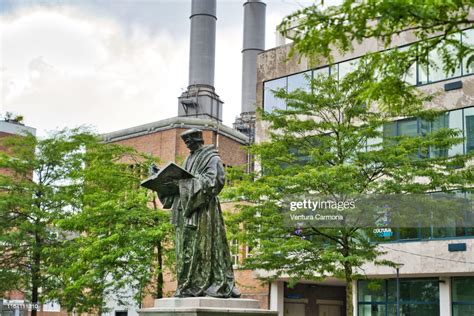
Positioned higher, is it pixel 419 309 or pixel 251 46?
pixel 251 46

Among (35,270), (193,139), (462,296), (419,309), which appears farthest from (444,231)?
(193,139)

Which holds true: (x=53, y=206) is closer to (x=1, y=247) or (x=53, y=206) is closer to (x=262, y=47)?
(x=1, y=247)

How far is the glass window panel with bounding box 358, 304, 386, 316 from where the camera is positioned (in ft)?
106

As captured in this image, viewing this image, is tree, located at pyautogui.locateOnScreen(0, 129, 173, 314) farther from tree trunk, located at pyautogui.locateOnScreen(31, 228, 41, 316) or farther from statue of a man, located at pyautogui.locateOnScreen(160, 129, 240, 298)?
statue of a man, located at pyautogui.locateOnScreen(160, 129, 240, 298)


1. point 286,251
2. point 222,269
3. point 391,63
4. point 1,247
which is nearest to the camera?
point 391,63

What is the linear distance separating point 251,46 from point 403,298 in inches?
1113

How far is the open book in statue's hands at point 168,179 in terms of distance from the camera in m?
10.3

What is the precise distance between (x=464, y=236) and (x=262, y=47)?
29.8m

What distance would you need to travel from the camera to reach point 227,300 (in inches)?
388

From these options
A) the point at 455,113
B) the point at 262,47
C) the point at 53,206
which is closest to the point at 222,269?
the point at 53,206

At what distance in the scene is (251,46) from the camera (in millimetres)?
54938

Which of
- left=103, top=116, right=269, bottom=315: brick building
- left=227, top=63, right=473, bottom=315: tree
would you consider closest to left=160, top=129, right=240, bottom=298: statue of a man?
left=227, top=63, right=473, bottom=315: tree

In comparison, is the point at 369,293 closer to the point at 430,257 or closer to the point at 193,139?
the point at 430,257

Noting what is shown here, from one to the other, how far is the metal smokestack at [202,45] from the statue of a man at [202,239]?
124 ft
